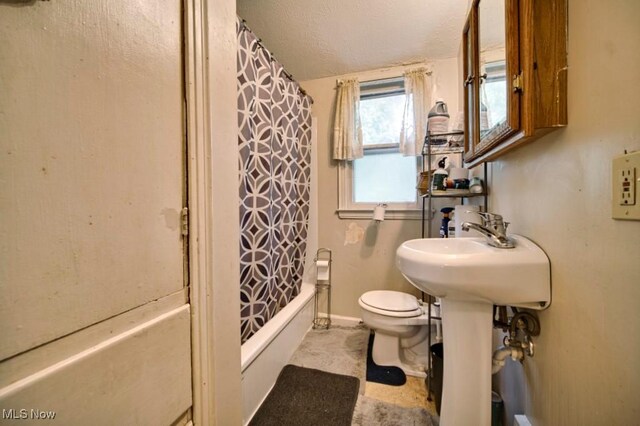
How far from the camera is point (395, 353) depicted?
1556 millimetres

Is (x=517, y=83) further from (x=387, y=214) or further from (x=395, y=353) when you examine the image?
(x=395, y=353)

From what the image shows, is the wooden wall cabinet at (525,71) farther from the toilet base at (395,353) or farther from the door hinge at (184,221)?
the toilet base at (395,353)

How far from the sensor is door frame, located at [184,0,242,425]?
0.55 m

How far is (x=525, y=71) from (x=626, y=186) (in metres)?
0.39

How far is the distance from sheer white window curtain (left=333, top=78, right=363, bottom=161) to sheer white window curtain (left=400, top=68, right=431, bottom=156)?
374 mm

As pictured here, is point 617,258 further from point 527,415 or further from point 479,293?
point 527,415

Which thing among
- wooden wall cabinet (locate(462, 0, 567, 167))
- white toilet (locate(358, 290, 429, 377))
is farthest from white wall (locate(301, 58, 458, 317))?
wooden wall cabinet (locate(462, 0, 567, 167))

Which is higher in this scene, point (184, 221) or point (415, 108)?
point (415, 108)

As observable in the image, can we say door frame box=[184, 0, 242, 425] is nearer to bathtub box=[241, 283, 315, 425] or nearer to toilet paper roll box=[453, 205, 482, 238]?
bathtub box=[241, 283, 315, 425]

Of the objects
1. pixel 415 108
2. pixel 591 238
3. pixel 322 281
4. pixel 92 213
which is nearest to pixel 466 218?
pixel 591 238

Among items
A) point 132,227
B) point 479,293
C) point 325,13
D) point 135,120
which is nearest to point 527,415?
point 479,293

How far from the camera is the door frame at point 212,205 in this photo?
55cm

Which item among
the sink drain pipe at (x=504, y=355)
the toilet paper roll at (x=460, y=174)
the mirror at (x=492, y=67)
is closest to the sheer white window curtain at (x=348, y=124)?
the toilet paper roll at (x=460, y=174)

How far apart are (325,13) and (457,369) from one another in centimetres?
202
